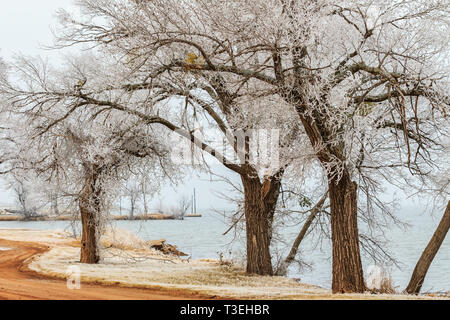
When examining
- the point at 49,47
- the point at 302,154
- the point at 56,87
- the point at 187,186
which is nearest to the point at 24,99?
the point at 56,87

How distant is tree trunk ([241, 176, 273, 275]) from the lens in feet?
30.3

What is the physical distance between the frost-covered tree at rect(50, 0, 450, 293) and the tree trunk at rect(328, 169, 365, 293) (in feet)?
0.04

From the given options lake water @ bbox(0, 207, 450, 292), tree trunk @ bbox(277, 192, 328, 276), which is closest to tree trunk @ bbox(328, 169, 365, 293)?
lake water @ bbox(0, 207, 450, 292)

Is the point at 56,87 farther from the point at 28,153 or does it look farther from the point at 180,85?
the point at 180,85

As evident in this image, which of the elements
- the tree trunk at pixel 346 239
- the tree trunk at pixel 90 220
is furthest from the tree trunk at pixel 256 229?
the tree trunk at pixel 90 220

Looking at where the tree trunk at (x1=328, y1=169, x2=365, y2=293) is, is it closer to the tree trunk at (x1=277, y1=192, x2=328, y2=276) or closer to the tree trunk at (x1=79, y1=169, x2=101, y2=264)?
the tree trunk at (x1=277, y1=192, x2=328, y2=276)

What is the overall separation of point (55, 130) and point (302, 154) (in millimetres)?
4365

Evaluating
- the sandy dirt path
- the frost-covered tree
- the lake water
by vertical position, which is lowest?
the lake water

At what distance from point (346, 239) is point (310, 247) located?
6114 millimetres

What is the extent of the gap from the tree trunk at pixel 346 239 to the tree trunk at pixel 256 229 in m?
2.39

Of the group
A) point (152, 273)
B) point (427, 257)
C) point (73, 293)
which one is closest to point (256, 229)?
point (152, 273)

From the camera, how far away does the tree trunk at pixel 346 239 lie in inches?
274

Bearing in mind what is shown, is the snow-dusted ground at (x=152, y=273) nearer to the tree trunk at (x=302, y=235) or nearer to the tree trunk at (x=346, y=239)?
the tree trunk at (x=346, y=239)

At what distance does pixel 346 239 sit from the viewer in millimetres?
6969
